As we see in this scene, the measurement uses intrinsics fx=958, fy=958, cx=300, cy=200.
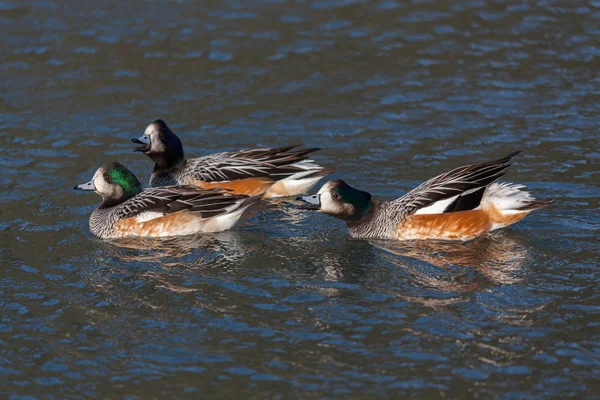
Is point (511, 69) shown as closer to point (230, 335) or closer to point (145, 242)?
point (145, 242)

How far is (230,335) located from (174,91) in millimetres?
7264

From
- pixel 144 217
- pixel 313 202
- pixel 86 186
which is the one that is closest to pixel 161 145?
pixel 86 186

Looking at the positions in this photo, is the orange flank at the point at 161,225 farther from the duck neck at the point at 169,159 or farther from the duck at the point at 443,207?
the duck neck at the point at 169,159

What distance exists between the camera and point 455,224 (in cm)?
1048

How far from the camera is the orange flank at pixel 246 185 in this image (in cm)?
1202

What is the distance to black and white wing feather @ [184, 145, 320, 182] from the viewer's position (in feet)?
39.3

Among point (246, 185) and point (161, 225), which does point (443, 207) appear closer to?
point (246, 185)

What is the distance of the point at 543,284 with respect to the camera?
8.92 m

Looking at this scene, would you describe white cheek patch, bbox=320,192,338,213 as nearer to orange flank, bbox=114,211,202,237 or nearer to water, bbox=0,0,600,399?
water, bbox=0,0,600,399

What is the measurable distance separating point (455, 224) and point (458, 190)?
0.38 m

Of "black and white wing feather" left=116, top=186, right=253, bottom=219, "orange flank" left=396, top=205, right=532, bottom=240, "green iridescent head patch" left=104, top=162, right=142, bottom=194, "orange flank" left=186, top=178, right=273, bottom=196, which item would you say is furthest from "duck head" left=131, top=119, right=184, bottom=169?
"orange flank" left=396, top=205, right=532, bottom=240

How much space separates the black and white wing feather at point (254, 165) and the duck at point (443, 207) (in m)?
1.27

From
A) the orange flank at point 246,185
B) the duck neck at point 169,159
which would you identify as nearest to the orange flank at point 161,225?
the orange flank at point 246,185

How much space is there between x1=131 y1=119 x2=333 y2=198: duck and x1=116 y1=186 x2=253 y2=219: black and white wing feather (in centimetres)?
96
